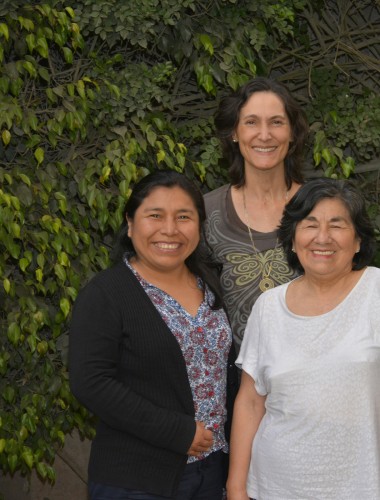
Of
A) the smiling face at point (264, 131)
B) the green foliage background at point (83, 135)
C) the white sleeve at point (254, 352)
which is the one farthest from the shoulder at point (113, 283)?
the green foliage background at point (83, 135)

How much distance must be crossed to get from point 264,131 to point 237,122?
0.14 meters

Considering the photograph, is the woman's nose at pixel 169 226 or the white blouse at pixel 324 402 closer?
the white blouse at pixel 324 402

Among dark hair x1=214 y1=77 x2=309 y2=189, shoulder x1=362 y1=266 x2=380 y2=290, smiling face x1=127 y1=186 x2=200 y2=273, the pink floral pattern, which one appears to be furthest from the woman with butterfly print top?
shoulder x1=362 y1=266 x2=380 y2=290

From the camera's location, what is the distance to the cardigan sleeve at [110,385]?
2756mm

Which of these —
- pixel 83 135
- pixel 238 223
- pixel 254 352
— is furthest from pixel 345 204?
pixel 83 135

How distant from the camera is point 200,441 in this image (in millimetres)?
2848

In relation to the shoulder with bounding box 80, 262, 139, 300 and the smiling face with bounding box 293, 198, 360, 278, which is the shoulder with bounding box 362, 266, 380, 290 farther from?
the shoulder with bounding box 80, 262, 139, 300

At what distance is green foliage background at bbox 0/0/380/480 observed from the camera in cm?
432

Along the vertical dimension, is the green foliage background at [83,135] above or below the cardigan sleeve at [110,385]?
above

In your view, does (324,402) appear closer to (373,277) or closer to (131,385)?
(373,277)

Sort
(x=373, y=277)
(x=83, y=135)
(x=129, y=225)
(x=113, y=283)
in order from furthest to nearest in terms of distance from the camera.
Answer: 1. (x=83, y=135)
2. (x=129, y=225)
3. (x=113, y=283)
4. (x=373, y=277)

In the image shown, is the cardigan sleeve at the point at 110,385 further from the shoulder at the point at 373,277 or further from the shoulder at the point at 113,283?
the shoulder at the point at 373,277

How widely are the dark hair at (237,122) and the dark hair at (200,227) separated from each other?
0.42 metres

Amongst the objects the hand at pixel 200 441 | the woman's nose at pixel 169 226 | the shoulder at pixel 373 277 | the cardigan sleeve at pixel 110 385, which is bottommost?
the hand at pixel 200 441
